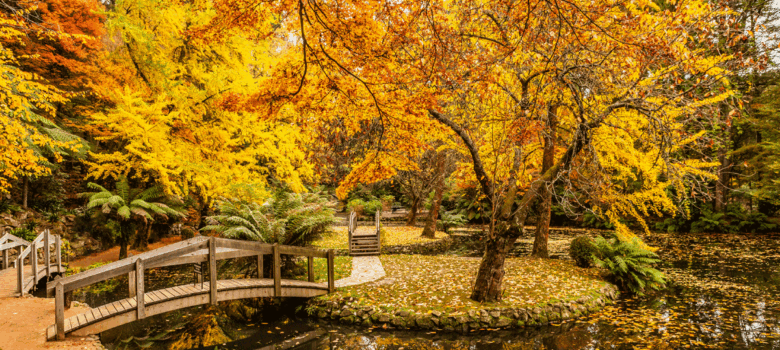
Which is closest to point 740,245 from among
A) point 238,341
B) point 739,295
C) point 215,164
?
point 739,295

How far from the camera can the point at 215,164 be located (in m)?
11.7

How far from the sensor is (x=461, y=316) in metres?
7.04

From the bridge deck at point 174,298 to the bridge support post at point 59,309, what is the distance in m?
0.11

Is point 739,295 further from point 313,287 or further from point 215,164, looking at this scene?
point 215,164

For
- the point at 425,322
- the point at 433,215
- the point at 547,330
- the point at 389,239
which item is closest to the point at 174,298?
the point at 425,322

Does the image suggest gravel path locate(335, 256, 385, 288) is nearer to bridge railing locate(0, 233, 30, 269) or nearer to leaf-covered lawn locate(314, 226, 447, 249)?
leaf-covered lawn locate(314, 226, 447, 249)

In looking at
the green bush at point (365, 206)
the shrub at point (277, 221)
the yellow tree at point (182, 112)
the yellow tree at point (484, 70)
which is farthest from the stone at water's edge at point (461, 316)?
the green bush at point (365, 206)

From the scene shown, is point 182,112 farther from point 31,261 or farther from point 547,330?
point 547,330

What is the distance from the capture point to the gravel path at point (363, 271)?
374 inches

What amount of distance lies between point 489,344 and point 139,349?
5737 mm

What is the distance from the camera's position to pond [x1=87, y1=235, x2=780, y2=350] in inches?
249

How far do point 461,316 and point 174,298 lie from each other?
4885 millimetres

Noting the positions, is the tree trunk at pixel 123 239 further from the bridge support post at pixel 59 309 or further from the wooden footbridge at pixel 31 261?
the bridge support post at pixel 59 309

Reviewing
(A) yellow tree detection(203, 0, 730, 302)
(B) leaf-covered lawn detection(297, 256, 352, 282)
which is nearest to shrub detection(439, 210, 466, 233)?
(B) leaf-covered lawn detection(297, 256, 352, 282)
